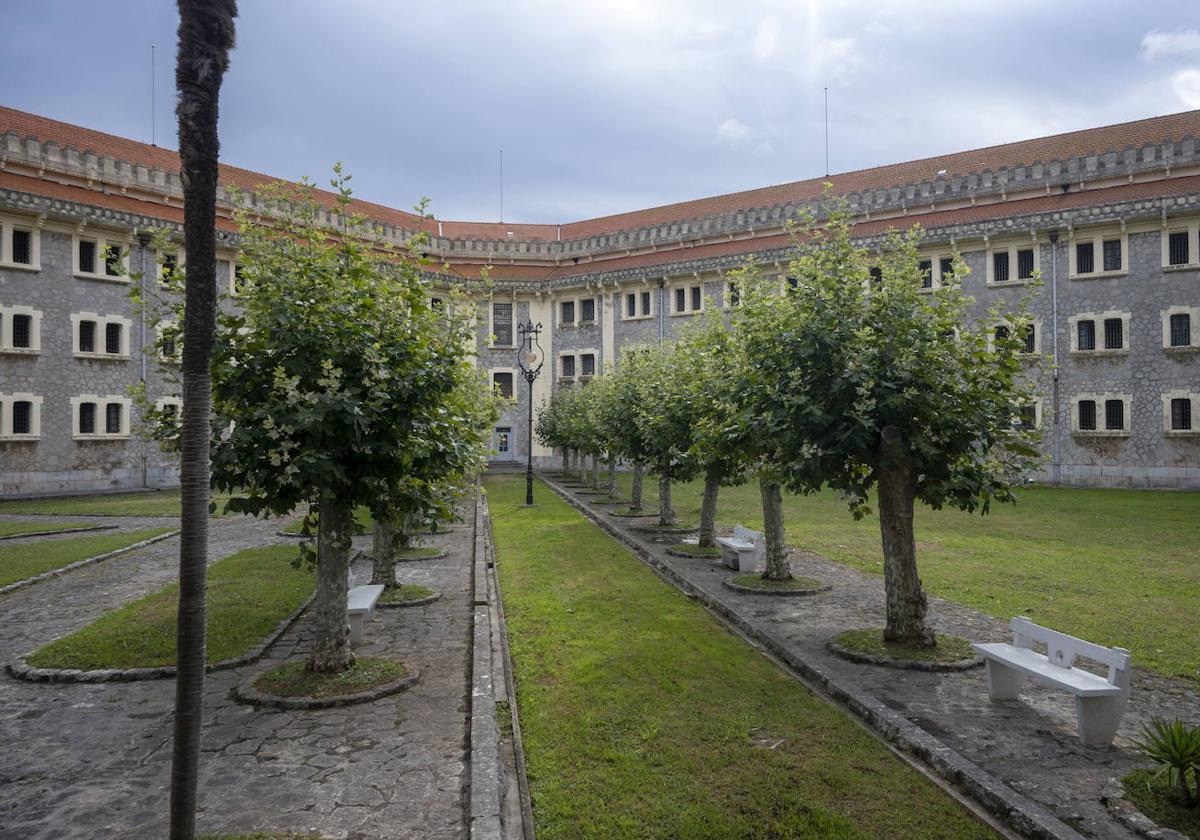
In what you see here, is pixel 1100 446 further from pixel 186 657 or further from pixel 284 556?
pixel 186 657

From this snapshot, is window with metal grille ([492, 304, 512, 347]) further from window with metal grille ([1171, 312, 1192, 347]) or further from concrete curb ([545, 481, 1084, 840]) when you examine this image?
concrete curb ([545, 481, 1084, 840])

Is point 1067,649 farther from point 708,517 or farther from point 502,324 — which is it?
point 502,324

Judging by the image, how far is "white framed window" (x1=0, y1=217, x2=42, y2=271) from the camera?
3206 cm

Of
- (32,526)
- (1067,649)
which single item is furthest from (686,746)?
(32,526)

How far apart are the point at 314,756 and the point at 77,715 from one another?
8.92ft

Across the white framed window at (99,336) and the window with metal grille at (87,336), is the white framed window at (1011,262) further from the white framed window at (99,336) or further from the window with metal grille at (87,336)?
the window with metal grille at (87,336)

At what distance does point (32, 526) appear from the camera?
22.4 metres

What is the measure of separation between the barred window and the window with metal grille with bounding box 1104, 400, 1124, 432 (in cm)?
258

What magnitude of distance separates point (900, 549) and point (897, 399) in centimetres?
191

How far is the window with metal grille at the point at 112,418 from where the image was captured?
3512 centimetres

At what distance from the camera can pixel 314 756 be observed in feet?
21.3

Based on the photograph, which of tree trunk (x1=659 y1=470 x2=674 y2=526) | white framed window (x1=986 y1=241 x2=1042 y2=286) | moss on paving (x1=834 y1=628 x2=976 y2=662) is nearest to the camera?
moss on paving (x1=834 y1=628 x2=976 y2=662)

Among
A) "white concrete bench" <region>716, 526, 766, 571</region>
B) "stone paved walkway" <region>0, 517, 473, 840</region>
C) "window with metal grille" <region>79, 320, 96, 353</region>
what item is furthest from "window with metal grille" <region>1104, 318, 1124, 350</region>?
"window with metal grille" <region>79, 320, 96, 353</region>

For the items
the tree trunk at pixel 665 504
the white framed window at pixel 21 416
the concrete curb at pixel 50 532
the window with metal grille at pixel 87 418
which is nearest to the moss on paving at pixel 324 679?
the tree trunk at pixel 665 504
